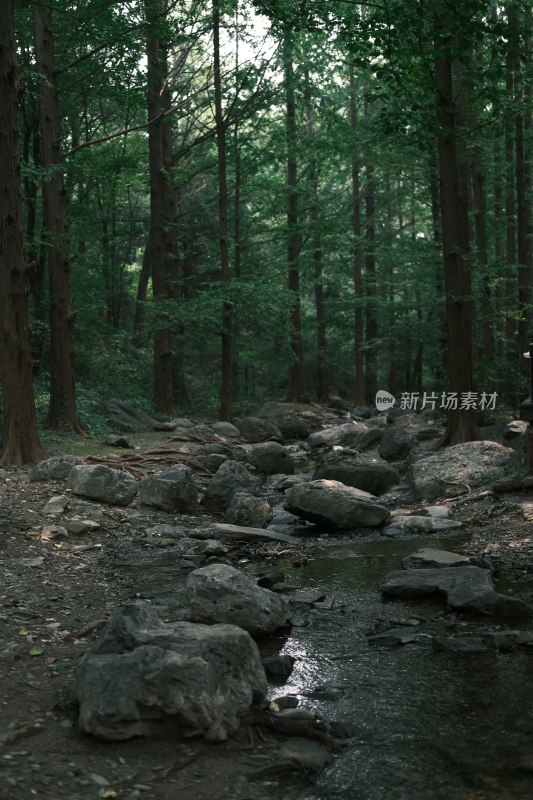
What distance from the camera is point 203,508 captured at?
35.0 feet

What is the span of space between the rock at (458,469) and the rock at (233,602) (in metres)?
5.84

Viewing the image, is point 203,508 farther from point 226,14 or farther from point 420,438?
point 226,14

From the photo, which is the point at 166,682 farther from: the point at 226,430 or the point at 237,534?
the point at 226,430

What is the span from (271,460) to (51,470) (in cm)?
478

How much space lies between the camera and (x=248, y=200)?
2633 centimetres

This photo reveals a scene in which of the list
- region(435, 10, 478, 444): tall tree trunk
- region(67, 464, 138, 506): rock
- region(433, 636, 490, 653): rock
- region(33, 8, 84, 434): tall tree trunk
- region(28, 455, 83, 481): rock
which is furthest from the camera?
region(33, 8, 84, 434): tall tree trunk

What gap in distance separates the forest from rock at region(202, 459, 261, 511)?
2.83m

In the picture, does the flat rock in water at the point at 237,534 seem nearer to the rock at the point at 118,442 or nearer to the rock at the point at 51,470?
the rock at the point at 51,470

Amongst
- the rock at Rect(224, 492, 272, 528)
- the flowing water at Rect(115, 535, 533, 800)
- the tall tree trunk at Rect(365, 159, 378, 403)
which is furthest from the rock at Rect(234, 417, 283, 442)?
the flowing water at Rect(115, 535, 533, 800)

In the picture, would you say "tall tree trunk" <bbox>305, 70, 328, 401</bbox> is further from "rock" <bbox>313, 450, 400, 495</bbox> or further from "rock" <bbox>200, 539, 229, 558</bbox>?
"rock" <bbox>200, 539, 229, 558</bbox>

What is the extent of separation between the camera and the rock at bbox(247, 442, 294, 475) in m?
14.1

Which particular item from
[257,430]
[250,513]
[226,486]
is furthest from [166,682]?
[257,430]

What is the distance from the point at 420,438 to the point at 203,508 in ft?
23.3

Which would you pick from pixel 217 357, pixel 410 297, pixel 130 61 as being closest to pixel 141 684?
pixel 130 61
